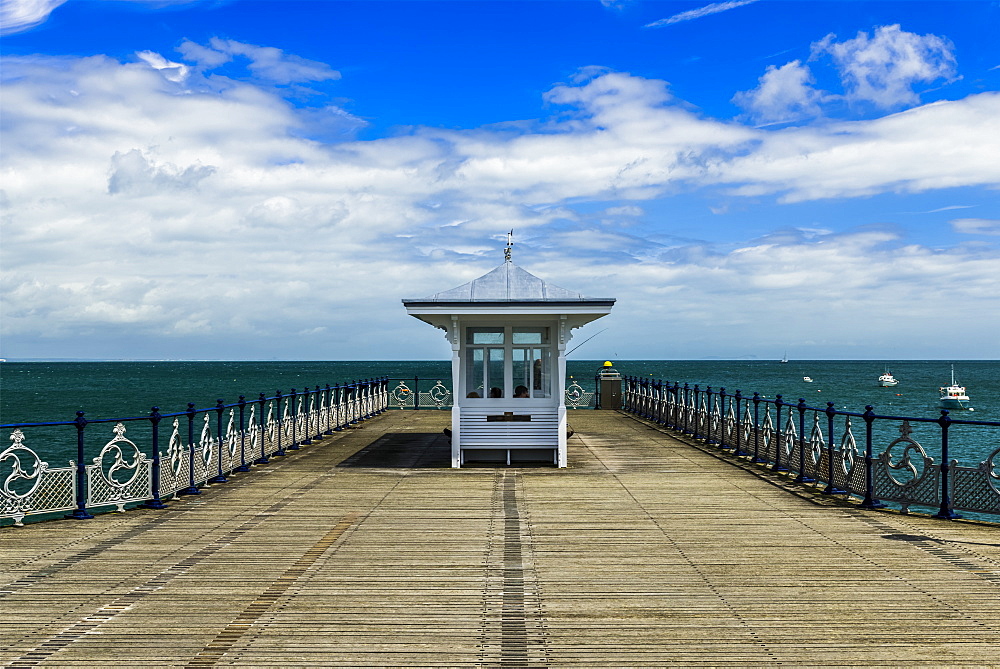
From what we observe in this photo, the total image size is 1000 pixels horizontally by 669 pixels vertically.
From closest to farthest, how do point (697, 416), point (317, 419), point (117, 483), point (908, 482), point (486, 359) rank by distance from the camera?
point (908, 482) → point (117, 483) → point (486, 359) → point (697, 416) → point (317, 419)

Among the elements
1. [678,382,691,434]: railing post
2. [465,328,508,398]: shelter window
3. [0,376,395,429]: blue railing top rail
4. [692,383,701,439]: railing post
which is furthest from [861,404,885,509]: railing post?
[678,382,691,434]: railing post

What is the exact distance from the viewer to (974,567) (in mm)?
8367

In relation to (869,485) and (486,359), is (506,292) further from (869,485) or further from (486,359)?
(869,485)

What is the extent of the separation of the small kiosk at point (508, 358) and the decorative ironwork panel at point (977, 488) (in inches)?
283

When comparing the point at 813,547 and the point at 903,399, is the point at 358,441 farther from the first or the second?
the point at 903,399

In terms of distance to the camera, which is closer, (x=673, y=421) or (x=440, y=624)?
(x=440, y=624)

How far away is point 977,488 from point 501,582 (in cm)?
685

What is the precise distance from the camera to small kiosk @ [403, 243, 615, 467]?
54.6 feet

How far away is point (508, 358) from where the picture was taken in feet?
57.6

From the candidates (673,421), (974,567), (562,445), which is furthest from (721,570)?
(673,421)

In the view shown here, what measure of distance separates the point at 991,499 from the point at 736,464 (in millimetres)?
6577

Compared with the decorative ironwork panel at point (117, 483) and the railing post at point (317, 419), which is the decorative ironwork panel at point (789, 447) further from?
the railing post at point (317, 419)

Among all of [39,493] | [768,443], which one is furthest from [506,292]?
[39,493]

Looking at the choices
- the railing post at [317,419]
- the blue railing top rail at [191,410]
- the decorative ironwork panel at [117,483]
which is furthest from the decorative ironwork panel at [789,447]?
the railing post at [317,419]
